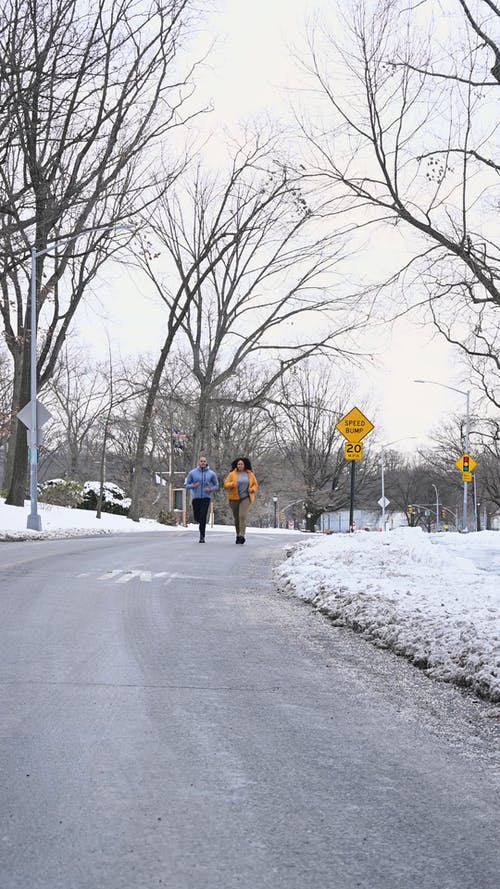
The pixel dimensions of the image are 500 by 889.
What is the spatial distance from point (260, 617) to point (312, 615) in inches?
23.7

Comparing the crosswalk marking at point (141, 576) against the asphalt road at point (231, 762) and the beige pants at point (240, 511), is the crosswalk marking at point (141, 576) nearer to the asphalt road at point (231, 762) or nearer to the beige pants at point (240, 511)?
the asphalt road at point (231, 762)

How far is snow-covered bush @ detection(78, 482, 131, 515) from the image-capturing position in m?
45.3

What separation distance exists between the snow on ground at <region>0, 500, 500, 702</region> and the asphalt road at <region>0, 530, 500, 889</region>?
0.22 meters

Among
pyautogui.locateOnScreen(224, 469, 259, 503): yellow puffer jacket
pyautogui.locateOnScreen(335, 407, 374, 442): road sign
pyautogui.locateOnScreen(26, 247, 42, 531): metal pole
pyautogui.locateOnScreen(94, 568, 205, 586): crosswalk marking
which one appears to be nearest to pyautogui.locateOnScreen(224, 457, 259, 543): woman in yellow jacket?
pyautogui.locateOnScreen(224, 469, 259, 503): yellow puffer jacket

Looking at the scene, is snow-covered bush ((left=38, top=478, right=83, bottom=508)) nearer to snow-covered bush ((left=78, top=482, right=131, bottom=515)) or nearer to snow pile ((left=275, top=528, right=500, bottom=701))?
snow-covered bush ((left=78, top=482, right=131, bottom=515))

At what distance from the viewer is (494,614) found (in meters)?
8.02

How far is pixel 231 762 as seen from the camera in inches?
173

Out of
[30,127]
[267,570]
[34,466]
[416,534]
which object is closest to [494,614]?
[267,570]

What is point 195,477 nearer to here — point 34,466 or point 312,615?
point 34,466

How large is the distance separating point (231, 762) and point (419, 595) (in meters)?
5.50

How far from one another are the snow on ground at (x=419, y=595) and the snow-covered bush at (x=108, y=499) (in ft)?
90.7

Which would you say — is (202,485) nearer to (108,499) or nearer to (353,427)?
(353,427)

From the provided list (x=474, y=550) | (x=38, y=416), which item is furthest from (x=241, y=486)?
(x=38, y=416)

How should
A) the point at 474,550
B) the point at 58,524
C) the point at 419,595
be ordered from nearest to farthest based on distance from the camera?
the point at 419,595, the point at 474,550, the point at 58,524
